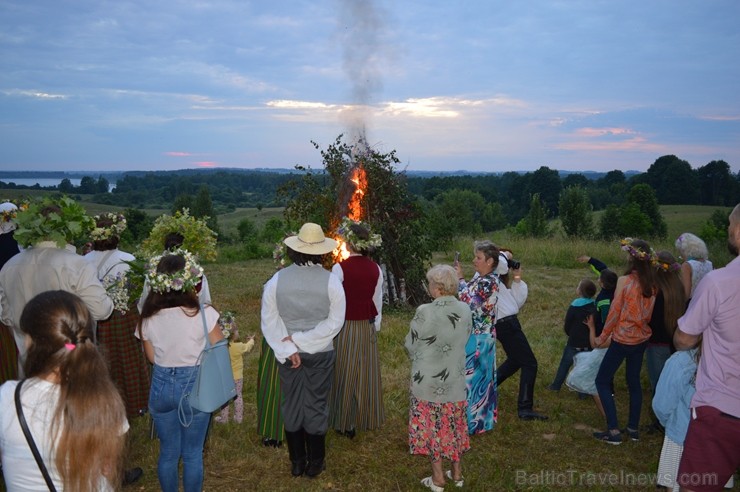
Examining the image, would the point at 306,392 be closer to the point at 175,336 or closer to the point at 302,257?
the point at 302,257

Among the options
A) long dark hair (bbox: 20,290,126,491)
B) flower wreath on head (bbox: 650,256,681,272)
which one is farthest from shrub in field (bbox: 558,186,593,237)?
long dark hair (bbox: 20,290,126,491)

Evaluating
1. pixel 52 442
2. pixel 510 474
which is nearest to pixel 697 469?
pixel 510 474

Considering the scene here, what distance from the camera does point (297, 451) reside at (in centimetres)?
487

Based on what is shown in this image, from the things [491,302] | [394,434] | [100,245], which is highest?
[100,245]

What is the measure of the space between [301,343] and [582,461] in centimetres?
291

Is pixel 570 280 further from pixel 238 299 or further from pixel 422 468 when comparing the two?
→ pixel 422 468

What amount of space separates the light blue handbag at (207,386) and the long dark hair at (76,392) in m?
1.47

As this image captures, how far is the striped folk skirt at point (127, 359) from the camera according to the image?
5.39m

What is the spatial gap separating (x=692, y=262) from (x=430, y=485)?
3671mm

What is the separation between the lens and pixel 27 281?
411 centimetres

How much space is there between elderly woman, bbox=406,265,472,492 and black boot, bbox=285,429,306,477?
0.98m

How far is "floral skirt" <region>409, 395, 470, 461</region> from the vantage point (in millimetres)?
4516

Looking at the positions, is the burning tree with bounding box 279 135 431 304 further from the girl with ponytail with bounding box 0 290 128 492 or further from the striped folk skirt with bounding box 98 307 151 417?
the girl with ponytail with bounding box 0 290 128 492

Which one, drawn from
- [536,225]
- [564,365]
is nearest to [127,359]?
[564,365]
